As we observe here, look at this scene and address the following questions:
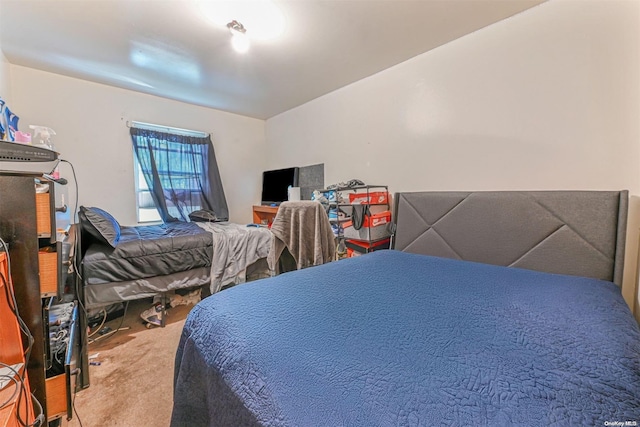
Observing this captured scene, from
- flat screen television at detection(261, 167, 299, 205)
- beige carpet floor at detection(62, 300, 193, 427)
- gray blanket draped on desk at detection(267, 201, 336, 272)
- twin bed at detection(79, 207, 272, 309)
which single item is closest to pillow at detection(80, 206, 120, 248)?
twin bed at detection(79, 207, 272, 309)

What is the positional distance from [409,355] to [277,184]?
3796 millimetres

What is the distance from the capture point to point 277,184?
424 cm

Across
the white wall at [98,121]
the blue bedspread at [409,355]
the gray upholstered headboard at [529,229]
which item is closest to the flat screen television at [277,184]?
the white wall at [98,121]

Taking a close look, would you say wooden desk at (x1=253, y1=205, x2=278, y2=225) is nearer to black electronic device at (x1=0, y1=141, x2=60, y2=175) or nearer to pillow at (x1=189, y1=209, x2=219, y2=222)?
pillow at (x1=189, y1=209, x2=219, y2=222)

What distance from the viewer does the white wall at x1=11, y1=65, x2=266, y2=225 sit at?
9.09 ft

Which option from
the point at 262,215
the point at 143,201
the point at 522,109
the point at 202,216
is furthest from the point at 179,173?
the point at 522,109

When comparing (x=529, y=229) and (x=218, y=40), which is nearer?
(x=529, y=229)

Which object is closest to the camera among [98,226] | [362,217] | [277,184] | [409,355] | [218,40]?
[409,355]

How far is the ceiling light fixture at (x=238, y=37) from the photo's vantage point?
6.31ft

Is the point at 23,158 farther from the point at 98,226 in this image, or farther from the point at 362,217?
the point at 362,217

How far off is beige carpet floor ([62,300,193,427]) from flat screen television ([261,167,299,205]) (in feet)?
7.78

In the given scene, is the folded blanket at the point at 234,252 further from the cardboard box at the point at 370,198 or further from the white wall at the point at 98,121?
the white wall at the point at 98,121

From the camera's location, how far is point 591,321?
874 millimetres

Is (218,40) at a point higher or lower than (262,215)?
higher
